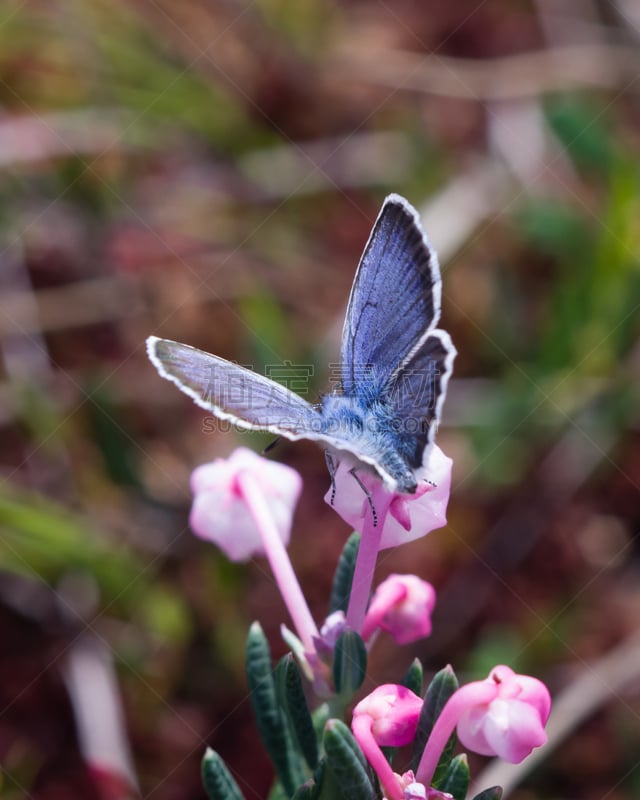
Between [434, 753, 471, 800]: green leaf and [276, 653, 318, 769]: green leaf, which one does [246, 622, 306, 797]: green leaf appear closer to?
[276, 653, 318, 769]: green leaf

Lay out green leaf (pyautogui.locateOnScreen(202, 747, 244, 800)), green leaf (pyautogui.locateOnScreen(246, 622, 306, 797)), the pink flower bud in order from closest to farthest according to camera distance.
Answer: the pink flower bud
green leaf (pyautogui.locateOnScreen(202, 747, 244, 800))
green leaf (pyautogui.locateOnScreen(246, 622, 306, 797))

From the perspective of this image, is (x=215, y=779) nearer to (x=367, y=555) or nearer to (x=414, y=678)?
(x=414, y=678)

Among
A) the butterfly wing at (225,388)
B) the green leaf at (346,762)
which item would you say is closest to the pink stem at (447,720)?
the green leaf at (346,762)

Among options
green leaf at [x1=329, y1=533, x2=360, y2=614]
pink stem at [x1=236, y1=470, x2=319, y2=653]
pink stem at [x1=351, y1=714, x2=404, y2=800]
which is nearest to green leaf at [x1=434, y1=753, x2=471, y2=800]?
pink stem at [x1=351, y1=714, x2=404, y2=800]

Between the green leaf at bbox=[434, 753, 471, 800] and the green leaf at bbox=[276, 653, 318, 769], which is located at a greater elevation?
the green leaf at bbox=[434, 753, 471, 800]

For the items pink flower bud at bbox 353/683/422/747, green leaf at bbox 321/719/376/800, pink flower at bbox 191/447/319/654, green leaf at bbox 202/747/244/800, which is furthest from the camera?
pink flower at bbox 191/447/319/654

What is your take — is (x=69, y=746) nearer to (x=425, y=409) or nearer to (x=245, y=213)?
(x=425, y=409)

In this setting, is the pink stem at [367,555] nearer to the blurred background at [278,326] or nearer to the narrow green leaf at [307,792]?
the narrow green leaf at [307,792]

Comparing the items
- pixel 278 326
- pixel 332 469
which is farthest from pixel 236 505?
pixel 278 326

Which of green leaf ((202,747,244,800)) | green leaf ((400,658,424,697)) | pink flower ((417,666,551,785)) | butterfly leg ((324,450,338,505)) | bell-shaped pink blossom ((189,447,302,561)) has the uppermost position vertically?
butterfly leg ((324,450,338,505))
